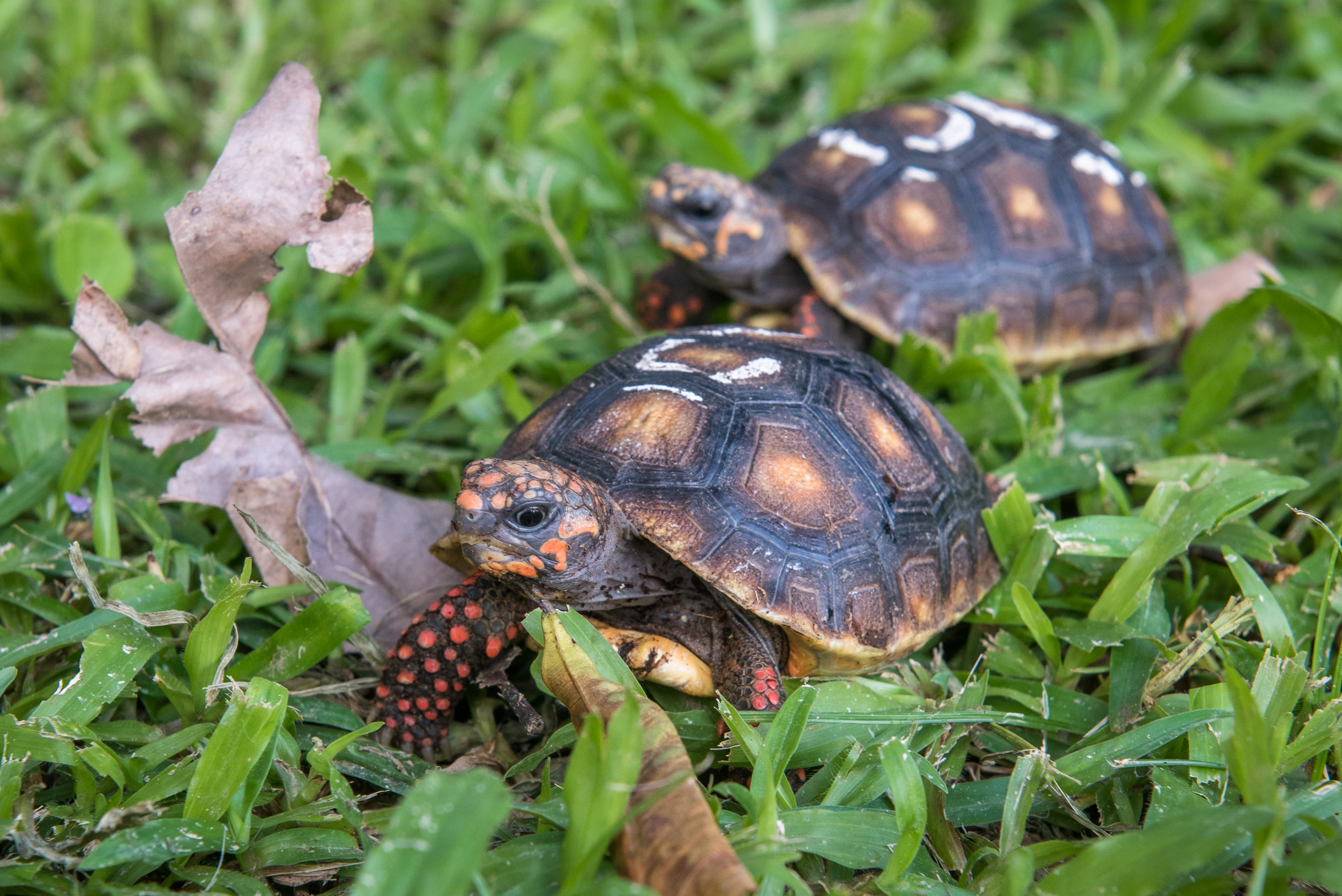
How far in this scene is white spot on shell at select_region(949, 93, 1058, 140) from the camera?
11.9ft

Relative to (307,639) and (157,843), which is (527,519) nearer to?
(307,639)

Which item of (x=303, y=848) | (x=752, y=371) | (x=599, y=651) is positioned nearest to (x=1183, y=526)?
(x=752, y=371)

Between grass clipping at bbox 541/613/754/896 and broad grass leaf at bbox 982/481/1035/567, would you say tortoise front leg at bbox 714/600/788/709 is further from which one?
broad grass leaf at bbox 982/481/1035/567

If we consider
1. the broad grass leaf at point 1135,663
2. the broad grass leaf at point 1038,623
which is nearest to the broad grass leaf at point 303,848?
the broad grass leaf at point 1038,623

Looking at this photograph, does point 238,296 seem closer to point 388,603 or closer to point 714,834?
point 388,603

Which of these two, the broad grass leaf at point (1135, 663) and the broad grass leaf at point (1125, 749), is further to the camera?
Answer: the broad grass leaf at point (1135, 663)

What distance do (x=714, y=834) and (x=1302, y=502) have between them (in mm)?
2178

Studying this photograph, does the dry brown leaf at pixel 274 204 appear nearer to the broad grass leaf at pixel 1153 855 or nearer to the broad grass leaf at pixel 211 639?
the broad grass leaf at pixel 211 639

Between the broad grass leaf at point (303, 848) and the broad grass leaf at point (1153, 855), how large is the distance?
1.23 m

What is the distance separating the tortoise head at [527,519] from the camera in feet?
6.02

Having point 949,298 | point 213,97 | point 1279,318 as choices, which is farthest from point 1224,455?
point 213,97

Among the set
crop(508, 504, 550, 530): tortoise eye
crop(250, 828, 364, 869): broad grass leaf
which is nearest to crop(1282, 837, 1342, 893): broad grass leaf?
crop(508, 504, 550, 530): tortoise eye

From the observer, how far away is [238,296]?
2328mm

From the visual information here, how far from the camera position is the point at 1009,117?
366 centimetres
